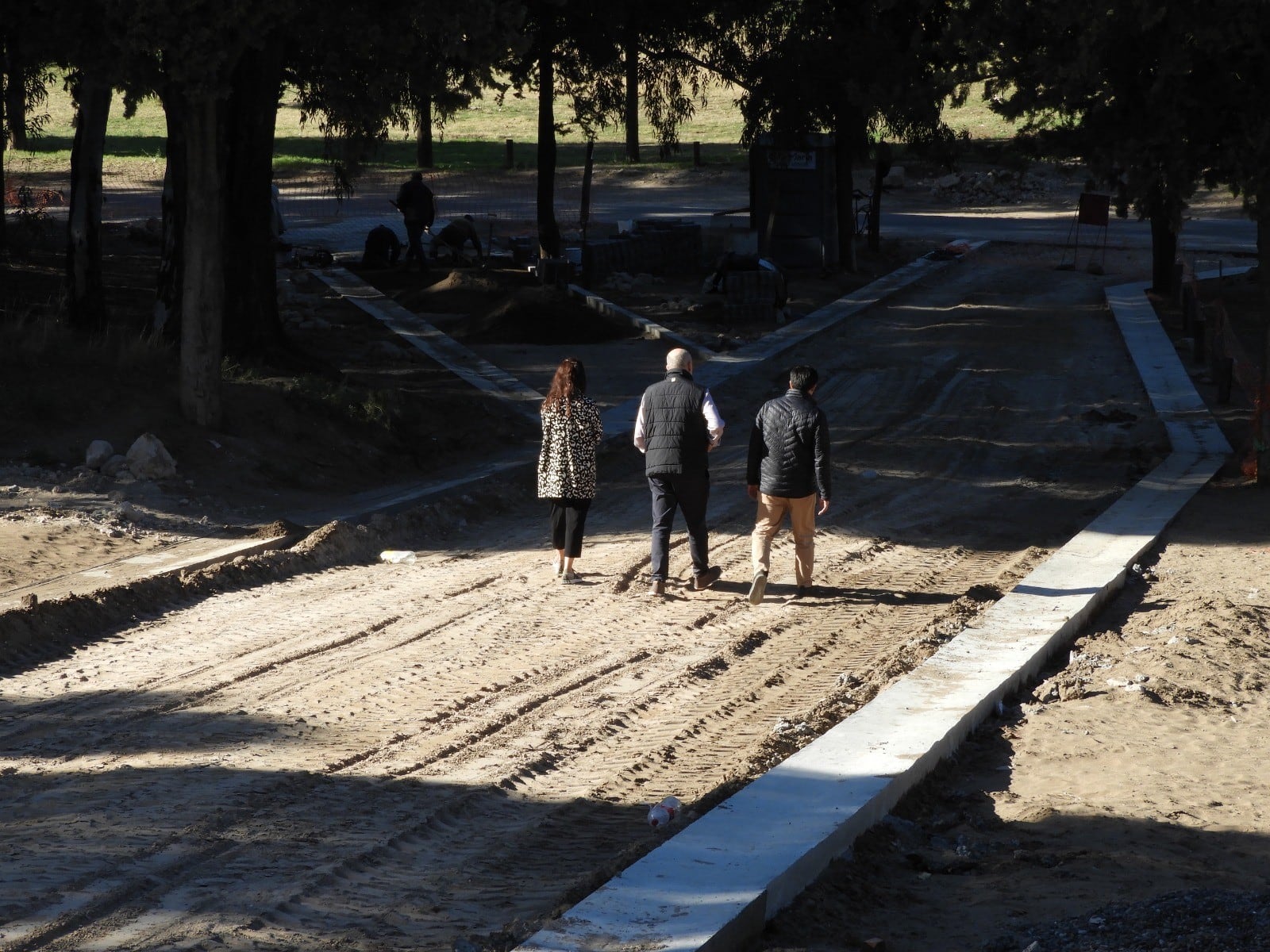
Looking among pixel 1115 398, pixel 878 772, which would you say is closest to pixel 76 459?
pixel 878 772

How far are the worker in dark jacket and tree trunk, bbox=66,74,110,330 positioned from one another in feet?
32.7

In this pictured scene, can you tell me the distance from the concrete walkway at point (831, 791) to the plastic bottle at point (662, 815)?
28 centimetres

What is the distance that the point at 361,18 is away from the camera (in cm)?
1180

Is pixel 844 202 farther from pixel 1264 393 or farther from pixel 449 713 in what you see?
pixel 449 713

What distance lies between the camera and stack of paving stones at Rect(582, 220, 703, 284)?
26.0m

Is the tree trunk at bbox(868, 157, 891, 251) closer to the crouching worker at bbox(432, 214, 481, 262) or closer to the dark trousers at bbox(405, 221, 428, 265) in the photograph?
the crouching worker at bbox(432, 214, 481, 262)

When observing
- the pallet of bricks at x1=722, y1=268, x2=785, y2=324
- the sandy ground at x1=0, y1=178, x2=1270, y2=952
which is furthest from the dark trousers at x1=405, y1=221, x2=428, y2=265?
the sandy ground at x1=0, y1=178, x2=1270, y2=952

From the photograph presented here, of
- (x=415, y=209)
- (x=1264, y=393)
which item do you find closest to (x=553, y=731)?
(x=1264, y=393)

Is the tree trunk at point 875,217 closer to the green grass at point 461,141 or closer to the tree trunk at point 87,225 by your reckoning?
the green grass at point 461,141

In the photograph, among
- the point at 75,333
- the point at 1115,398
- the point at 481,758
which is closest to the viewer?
the point at 481,758

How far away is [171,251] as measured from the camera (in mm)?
15508

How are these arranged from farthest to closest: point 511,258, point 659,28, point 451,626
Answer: point 511,258
point 659,28
point 451,626

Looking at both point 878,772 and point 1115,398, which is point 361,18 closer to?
point 878,772

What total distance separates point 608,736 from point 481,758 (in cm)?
69
